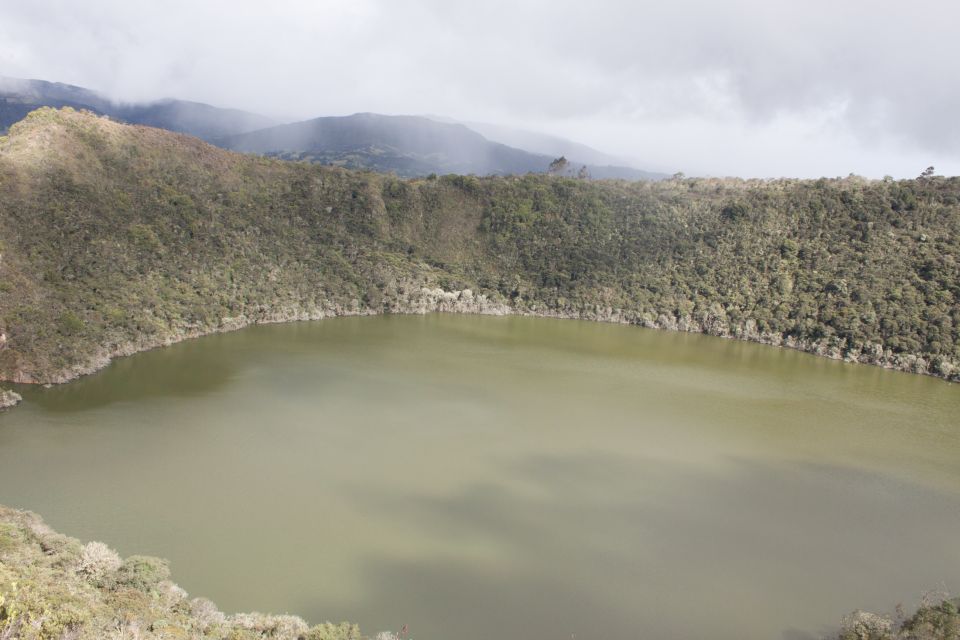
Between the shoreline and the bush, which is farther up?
the shoreline

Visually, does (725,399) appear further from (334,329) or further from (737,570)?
(334,329)

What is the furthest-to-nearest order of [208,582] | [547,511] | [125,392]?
[125,392]
[547,511]
[208,582]

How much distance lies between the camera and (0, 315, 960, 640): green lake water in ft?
58.5

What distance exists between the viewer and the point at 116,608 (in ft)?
45.3

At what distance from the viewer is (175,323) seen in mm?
43938

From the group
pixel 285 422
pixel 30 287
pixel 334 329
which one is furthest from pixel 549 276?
pixel 30 287

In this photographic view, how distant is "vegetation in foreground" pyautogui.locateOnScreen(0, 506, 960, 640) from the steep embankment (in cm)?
2109

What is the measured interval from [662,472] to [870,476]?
399 inches

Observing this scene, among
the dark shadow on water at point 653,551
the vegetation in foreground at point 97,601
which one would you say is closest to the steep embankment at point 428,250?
the vegetation in foreground at point 97,601

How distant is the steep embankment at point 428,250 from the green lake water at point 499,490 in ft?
23.4

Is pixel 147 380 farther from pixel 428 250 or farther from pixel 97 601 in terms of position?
pixel 428 250

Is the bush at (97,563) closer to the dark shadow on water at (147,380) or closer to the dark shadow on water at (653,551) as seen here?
the dark shadow on water at (653,551)

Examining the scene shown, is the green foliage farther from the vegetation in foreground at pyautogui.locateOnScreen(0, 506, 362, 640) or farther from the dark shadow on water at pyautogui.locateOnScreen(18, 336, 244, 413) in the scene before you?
the dark shadow on water at pyautogui.locateOnScreen(18, 336, 244, 413)

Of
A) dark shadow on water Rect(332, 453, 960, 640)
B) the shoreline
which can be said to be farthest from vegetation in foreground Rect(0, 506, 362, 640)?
the shoreline
